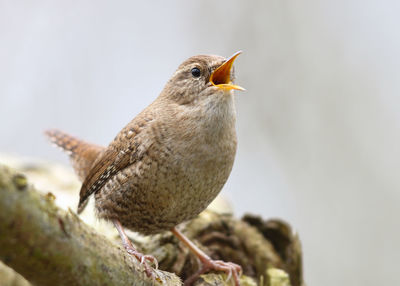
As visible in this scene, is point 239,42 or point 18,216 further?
point 239,42

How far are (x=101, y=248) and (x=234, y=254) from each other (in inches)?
87.5

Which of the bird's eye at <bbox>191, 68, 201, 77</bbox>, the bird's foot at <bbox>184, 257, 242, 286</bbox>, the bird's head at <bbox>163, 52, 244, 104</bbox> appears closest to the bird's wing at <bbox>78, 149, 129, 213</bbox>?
the bird's head at <bbox>163, 52, 244, 104</bbox>

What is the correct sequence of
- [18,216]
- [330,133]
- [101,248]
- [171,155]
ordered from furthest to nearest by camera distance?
[330,133] → [171,155] → [101,248] → [18,216]

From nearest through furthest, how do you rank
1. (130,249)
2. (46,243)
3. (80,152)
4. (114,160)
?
1. (46,243)
2. (130,249)
3. (114,160)
4. (80,152)

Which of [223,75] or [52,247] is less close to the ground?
[223,75]

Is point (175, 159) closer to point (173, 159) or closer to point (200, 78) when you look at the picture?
point (173, 159)

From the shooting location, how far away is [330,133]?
278 inches

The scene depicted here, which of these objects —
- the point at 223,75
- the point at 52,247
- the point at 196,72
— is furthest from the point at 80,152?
the point at 52,247

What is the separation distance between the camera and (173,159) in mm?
2795

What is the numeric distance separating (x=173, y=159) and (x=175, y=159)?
0.5 inches

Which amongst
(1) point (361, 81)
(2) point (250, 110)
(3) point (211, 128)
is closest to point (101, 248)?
(3) point (211, 128)

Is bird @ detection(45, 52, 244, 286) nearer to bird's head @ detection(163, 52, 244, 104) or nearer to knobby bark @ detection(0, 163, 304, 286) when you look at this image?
bird's head @ detection(163, 52, 244, 104)

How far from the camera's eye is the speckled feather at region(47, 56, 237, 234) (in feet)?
9.26

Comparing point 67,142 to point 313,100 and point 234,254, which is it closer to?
point 234,254
